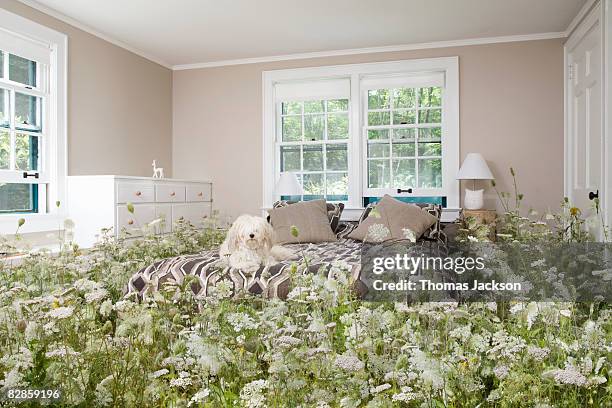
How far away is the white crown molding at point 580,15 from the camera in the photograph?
4548mm

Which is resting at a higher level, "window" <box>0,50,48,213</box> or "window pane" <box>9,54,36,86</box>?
"window pane" <box>9,54,36,86</box>

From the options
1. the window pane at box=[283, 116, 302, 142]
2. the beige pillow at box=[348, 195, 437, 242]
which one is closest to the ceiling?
the window pane at box=[283, 116, 302, 142]

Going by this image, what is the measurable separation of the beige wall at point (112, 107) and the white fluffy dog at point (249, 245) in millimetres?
2916

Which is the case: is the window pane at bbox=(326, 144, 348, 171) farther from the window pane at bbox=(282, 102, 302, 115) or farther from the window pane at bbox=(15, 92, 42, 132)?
the window pane at bbox=(15, 92, 42, 132)

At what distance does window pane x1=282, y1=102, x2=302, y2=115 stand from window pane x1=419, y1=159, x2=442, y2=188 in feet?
5.73

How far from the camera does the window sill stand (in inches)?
171

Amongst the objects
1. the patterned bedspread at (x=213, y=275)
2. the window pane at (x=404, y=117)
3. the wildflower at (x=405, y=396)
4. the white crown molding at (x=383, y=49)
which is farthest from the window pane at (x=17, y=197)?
the wildflower at (x=405, y=396)

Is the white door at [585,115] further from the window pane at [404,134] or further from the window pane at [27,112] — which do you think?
the window pane at [27,112]

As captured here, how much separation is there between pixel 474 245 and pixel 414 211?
2534mm

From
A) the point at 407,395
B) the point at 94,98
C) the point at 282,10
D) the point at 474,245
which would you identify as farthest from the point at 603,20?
the point at 94,98

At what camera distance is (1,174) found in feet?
14.4

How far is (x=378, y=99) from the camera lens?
20.2 feet

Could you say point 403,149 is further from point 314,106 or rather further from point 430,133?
point 314,106

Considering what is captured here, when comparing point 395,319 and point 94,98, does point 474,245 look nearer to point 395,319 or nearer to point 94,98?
point 395,319
